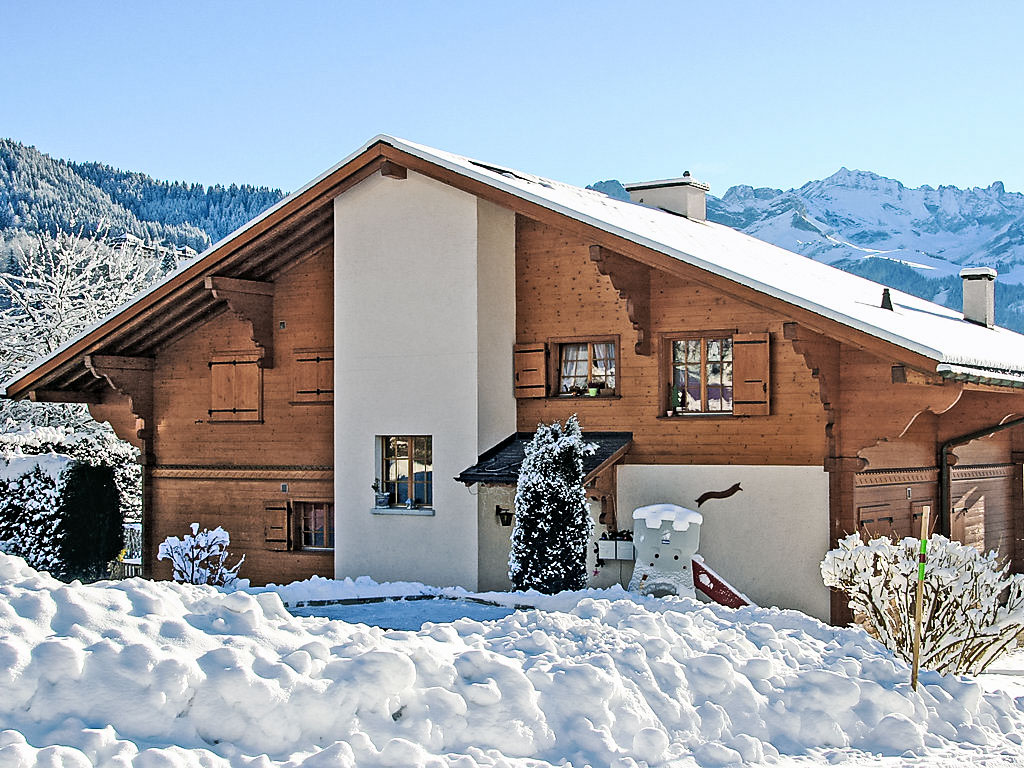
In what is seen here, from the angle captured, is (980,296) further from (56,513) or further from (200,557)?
→ (56,513)

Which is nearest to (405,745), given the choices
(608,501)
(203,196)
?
(608,501)

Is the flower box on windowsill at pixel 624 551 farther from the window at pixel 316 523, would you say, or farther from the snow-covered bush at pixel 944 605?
the window at pixel 316 523

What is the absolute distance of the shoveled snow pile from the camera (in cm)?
650

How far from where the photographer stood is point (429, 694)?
728 cm

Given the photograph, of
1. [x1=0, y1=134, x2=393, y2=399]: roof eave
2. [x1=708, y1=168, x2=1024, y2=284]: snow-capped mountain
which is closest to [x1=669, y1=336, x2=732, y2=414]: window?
[x1=0, y1=134, x2=393, y2=399]: roof eave

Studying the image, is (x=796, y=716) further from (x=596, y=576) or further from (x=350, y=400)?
(x=350, y=400)

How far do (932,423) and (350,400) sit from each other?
815 centimetres

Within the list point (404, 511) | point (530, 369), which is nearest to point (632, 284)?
point (530, 369)

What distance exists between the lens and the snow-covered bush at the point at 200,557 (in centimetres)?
1880

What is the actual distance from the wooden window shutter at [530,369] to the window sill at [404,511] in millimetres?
2030

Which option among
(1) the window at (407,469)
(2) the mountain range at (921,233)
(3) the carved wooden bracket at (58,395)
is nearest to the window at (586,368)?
(1) the window at (407,469)

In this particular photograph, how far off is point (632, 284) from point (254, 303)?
6.29m

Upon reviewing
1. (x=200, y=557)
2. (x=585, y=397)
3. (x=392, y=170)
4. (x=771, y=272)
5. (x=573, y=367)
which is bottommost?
(x=200, y=557)

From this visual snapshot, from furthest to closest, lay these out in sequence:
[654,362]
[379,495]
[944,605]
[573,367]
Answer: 1. [379,495]
2. [573,367]
3. [654,362]
4. [944,605]
